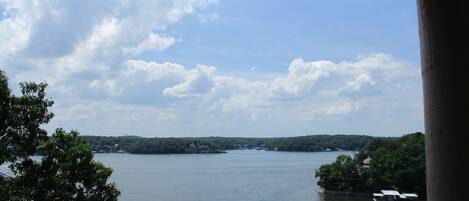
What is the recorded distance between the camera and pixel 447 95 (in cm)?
254

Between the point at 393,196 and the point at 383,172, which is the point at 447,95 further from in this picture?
the point at 383,172

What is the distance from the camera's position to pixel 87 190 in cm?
1408

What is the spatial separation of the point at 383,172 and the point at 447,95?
78293 millimetres

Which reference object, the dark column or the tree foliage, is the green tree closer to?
the dark column

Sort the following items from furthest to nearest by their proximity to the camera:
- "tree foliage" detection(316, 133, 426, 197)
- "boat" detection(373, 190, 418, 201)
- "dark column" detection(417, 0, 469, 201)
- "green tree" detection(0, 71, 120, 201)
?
"tree foliage" detection(316, 133, 426, 197), "boat" detection(373, 190, 418, 201), "green tree" detection(0, 71, 120, 201), "dark column" detection(417, 0, 469, 201)

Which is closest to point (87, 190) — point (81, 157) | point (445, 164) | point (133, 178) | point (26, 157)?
point (81, 157)

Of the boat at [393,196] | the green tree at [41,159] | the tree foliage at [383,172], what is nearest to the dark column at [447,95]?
the green tree at [41,159]

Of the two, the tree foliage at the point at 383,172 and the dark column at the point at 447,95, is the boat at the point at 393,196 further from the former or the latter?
the dark column at the point at 447,95

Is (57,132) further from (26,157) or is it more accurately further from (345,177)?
(345,177)

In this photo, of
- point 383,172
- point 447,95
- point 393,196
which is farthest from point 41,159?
point 383,172

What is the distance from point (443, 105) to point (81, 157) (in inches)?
486

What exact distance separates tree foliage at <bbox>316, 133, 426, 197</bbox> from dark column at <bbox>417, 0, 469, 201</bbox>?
7367 centimetres

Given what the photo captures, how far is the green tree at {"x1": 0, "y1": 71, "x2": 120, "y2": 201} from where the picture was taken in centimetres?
1120

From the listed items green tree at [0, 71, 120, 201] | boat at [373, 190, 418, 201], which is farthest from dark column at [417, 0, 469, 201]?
boat at [373, 190, 418, 201]
